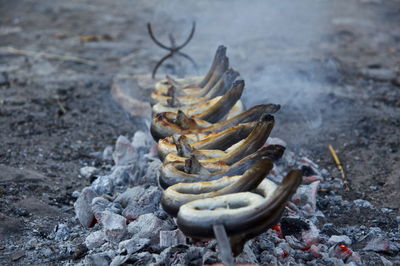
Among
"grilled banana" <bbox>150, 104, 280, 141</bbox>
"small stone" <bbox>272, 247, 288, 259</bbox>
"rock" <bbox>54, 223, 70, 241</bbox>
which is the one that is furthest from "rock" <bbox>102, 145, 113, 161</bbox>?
"small stone" <bbox>272, 247, 288, 259</bbox>

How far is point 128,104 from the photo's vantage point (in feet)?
21.7

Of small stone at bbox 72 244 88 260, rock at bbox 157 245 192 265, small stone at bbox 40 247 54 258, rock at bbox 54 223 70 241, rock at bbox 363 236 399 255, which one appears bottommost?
rock at bbox 54 223 70 241

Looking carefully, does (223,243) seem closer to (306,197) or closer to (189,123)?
(189,123)

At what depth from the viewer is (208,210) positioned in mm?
2721

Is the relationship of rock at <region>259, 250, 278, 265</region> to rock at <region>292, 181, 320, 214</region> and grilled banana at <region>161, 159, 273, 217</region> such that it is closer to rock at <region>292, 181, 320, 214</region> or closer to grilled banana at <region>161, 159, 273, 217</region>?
grilled banana at <region>161, 159, 273, 217</region>

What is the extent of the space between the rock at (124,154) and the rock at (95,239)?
153 cm

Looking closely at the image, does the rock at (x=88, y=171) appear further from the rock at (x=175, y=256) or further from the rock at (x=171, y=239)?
the rock at (x=175, y=256)

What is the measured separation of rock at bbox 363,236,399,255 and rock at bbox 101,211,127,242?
178cm

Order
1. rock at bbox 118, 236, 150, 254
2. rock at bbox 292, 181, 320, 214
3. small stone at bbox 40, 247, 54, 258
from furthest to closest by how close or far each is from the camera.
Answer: rock at bbox 292, 181, 320, 214, small stone at bbox 40, 247, 54, 258, rock at bbox 118, 236, 150, 254

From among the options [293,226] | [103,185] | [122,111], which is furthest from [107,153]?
[293,226]

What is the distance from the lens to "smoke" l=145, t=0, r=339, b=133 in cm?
667

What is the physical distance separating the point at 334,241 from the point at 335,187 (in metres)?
1.28

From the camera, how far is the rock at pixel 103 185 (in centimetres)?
444

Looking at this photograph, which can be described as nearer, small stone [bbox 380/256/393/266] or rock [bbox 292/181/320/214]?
small stone [bbox 380/256/393/266]
